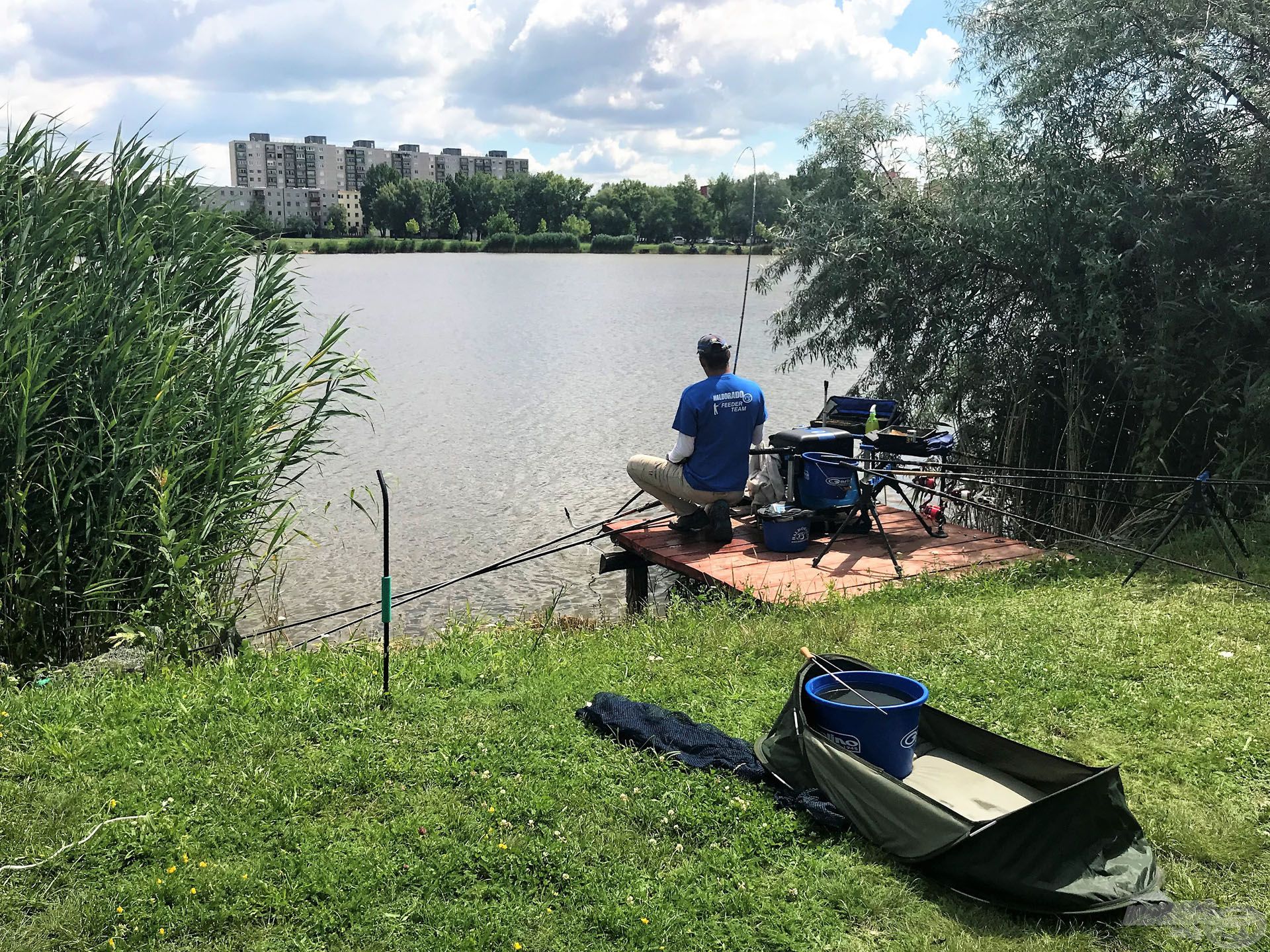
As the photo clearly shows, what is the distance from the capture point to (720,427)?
773 centimetres

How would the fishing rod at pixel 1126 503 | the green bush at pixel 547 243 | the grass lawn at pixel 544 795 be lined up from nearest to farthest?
the grass lawn at pixel 544 795, the fishing rod at pixel 1126 503, the green bush at pixel 547 243

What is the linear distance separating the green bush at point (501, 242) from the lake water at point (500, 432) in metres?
56.4

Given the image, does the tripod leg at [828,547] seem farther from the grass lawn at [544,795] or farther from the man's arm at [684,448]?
the grass lawn at [544,795]

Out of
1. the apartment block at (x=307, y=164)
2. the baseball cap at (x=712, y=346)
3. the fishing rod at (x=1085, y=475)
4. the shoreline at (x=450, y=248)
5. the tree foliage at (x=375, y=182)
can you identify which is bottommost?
the fishing rod at (x=1085, y=475)

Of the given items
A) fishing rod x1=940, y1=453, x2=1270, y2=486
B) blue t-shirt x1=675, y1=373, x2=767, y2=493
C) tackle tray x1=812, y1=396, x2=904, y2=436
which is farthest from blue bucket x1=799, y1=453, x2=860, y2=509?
tackle tray x1=812, y1=396, x2=904, y2=436

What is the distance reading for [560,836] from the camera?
362cm

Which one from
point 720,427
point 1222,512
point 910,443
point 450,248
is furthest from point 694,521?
point 450,248

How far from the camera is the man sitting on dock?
7613mm

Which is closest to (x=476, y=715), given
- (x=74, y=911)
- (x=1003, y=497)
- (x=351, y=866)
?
(x=351, y=866)

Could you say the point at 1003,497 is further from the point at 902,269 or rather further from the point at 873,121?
the point at 873,121

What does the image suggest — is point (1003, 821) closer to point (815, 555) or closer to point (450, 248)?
point (815, 555)

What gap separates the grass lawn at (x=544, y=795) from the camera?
320 centimetres

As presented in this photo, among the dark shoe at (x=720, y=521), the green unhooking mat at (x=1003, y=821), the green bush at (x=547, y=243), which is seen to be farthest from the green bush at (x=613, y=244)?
the green unhooking mat at (x=1003, y=821)

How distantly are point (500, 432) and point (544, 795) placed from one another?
14.0 meters
